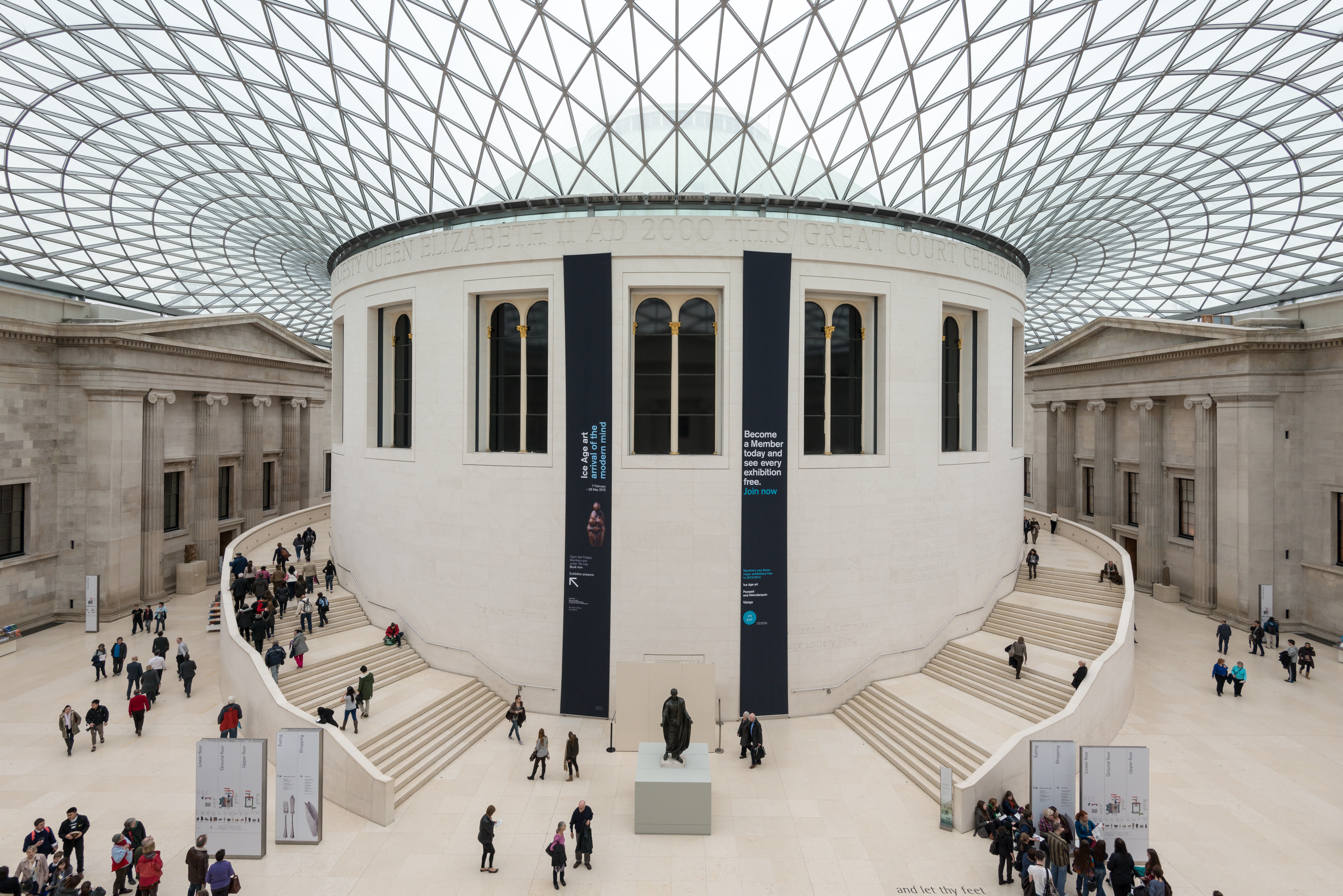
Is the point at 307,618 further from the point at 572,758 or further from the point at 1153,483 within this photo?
the point at 1153,483

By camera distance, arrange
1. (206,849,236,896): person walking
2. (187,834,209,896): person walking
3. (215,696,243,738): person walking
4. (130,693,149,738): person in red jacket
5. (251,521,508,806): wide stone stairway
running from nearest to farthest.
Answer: (206,849,236,896): person walking, (187,834,209,896): person walking, (251,521,508,806): wide stone stairway, (215,696,243,738): person walking, (130,693,149,738): person in red jacket

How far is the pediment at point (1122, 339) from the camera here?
32375mm

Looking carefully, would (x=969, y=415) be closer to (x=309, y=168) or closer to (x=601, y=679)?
(x=601, y=679)

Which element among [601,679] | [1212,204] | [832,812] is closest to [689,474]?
[601,679]

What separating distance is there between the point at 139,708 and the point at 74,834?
7.10 metres

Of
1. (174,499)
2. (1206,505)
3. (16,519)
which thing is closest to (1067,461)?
(1206,505)

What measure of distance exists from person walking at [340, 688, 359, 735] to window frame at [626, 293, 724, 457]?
9992 mm

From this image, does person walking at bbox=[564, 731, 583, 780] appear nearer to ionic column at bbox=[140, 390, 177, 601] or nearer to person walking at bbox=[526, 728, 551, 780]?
person walking at bbox=[526, 728, 551, 780]

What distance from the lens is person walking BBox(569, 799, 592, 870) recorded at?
41.6 ft

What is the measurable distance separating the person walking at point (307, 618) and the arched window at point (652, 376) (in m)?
13.0

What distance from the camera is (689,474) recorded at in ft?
64.6

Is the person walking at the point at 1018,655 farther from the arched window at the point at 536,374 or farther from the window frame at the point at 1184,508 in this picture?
the window frame at the point at 1184,508

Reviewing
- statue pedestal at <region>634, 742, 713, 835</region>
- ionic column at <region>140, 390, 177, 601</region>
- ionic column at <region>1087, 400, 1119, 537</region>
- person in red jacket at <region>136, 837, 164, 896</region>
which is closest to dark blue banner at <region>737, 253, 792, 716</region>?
statue pedestal at <region>634, 742, 713, 835</region>

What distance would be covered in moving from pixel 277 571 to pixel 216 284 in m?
30.4
